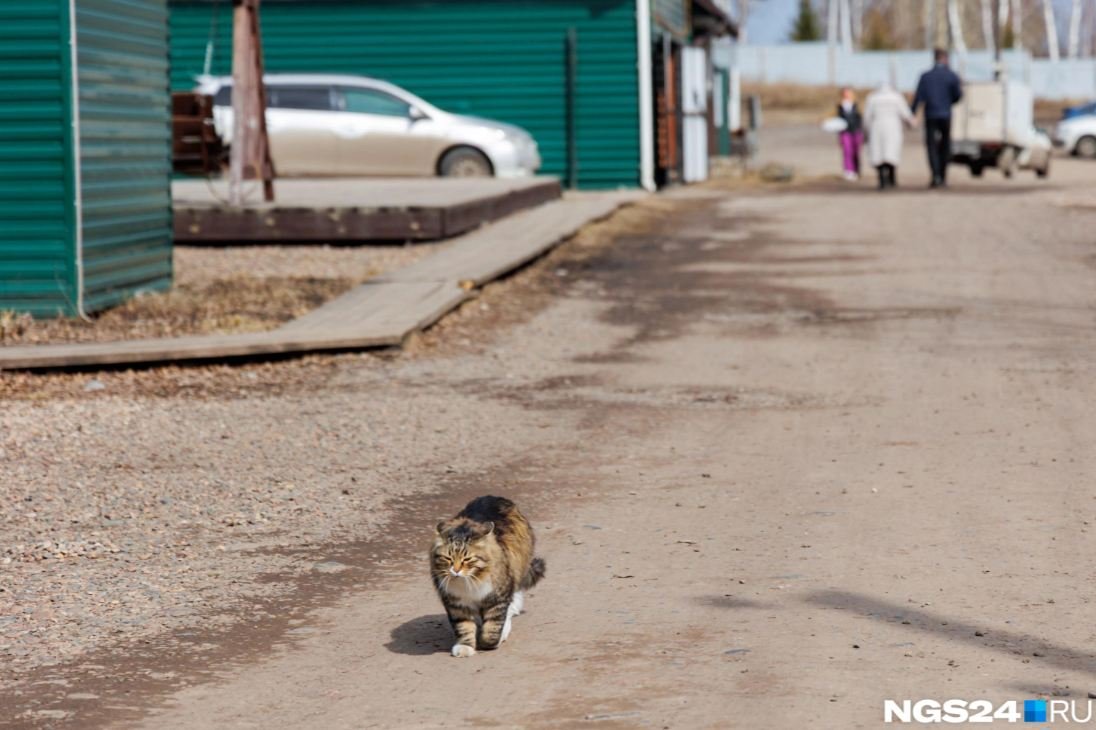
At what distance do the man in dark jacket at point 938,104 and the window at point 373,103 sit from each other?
783 cm

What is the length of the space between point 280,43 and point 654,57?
6.12 metres

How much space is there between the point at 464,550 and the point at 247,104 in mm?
13871

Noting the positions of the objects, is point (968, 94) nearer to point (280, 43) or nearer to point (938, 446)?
point (280, 43)

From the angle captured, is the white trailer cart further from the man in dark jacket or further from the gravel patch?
the gravel patch

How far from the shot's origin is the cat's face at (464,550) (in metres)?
5.11

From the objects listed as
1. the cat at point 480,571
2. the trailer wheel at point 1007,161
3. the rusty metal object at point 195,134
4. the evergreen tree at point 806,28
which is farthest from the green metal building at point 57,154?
the evergreen tree at point 806,28

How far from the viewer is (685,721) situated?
468 cm

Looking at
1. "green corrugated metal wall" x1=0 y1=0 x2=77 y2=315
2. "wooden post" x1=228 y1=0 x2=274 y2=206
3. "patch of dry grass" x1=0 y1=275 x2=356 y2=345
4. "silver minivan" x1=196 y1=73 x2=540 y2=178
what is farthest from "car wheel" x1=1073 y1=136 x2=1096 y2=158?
"green corrugated metal wall" x1=0 y1=0 x2=77 y2=315

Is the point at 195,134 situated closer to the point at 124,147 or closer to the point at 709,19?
the point at 124,147

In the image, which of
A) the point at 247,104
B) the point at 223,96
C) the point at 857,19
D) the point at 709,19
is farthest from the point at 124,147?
the point at 857,19

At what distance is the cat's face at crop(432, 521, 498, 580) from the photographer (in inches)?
201

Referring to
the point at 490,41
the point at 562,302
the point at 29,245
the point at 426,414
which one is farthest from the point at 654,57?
the point at 426,414

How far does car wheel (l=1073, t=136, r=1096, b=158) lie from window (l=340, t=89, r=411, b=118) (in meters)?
23.5

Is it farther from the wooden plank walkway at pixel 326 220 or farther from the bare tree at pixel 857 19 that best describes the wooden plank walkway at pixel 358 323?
the bare tree at pixel 857 19
